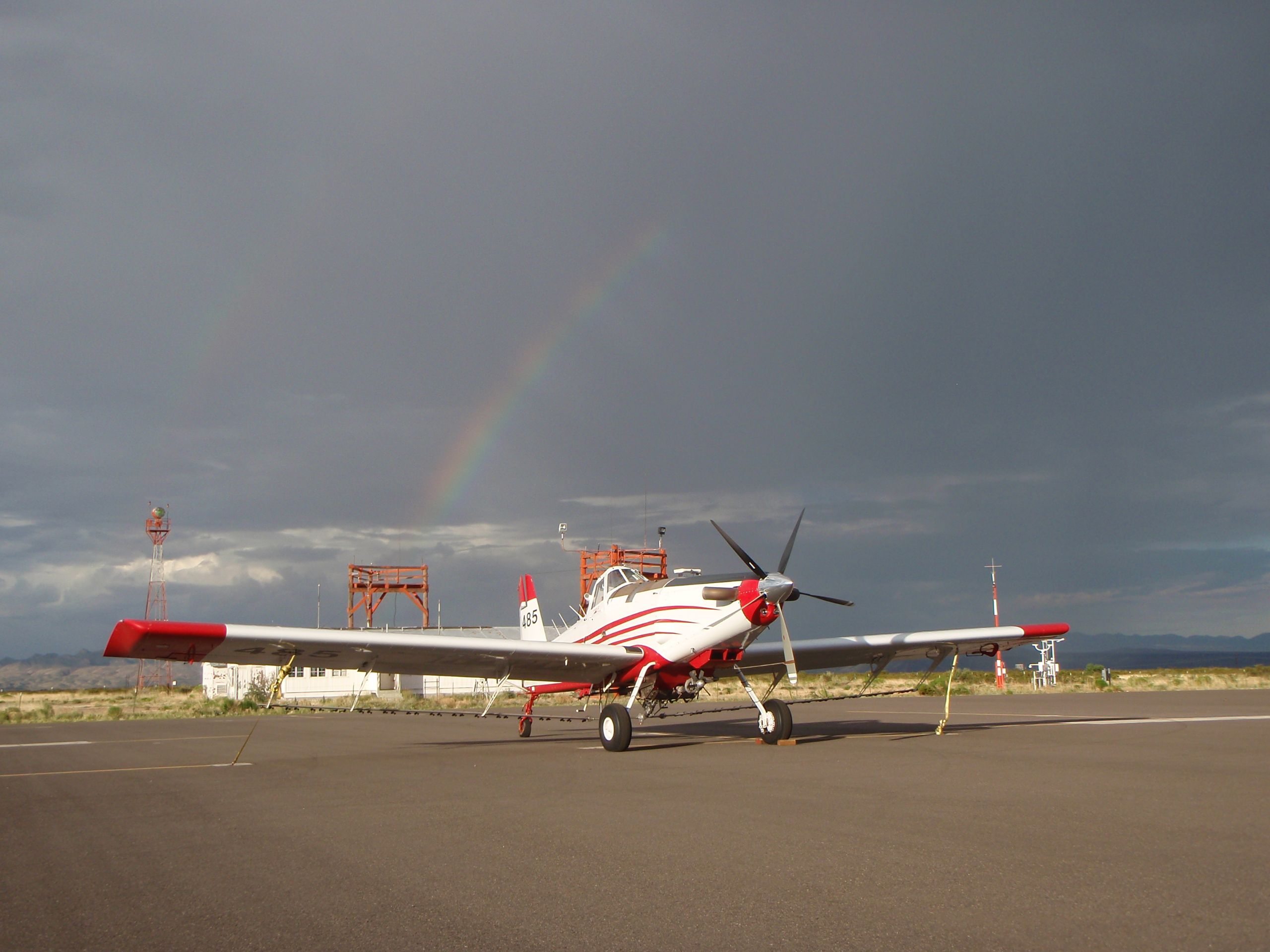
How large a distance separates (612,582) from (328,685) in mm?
38370

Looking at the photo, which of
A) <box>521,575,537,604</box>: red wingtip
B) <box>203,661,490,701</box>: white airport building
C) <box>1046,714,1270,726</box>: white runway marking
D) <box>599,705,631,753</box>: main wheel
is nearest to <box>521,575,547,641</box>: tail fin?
<box>521,575,537,604</box>: red wingtip

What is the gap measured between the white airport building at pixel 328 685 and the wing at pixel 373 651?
31.1 meters

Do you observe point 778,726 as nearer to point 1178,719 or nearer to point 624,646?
point 624,646

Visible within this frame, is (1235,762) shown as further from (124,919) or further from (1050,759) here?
(124,919)

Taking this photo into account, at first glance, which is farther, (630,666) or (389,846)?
(630,666)

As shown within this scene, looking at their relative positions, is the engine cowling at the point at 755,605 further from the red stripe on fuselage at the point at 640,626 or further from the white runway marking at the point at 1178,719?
the white runway marking at the point at 1178,719

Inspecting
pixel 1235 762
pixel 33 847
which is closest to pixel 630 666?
pixel 1235 762

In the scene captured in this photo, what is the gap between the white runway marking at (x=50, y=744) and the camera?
828 inches

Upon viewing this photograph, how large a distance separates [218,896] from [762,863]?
3.75 meters

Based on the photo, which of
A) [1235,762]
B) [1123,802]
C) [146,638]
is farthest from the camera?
[146,638]

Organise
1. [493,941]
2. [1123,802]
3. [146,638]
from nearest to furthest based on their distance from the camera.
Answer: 1. [493,941]
2. [1123,802]
3. [146,638]

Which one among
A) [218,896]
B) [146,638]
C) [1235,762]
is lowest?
[1235,762]

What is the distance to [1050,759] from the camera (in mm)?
12742

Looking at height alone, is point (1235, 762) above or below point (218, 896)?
below
